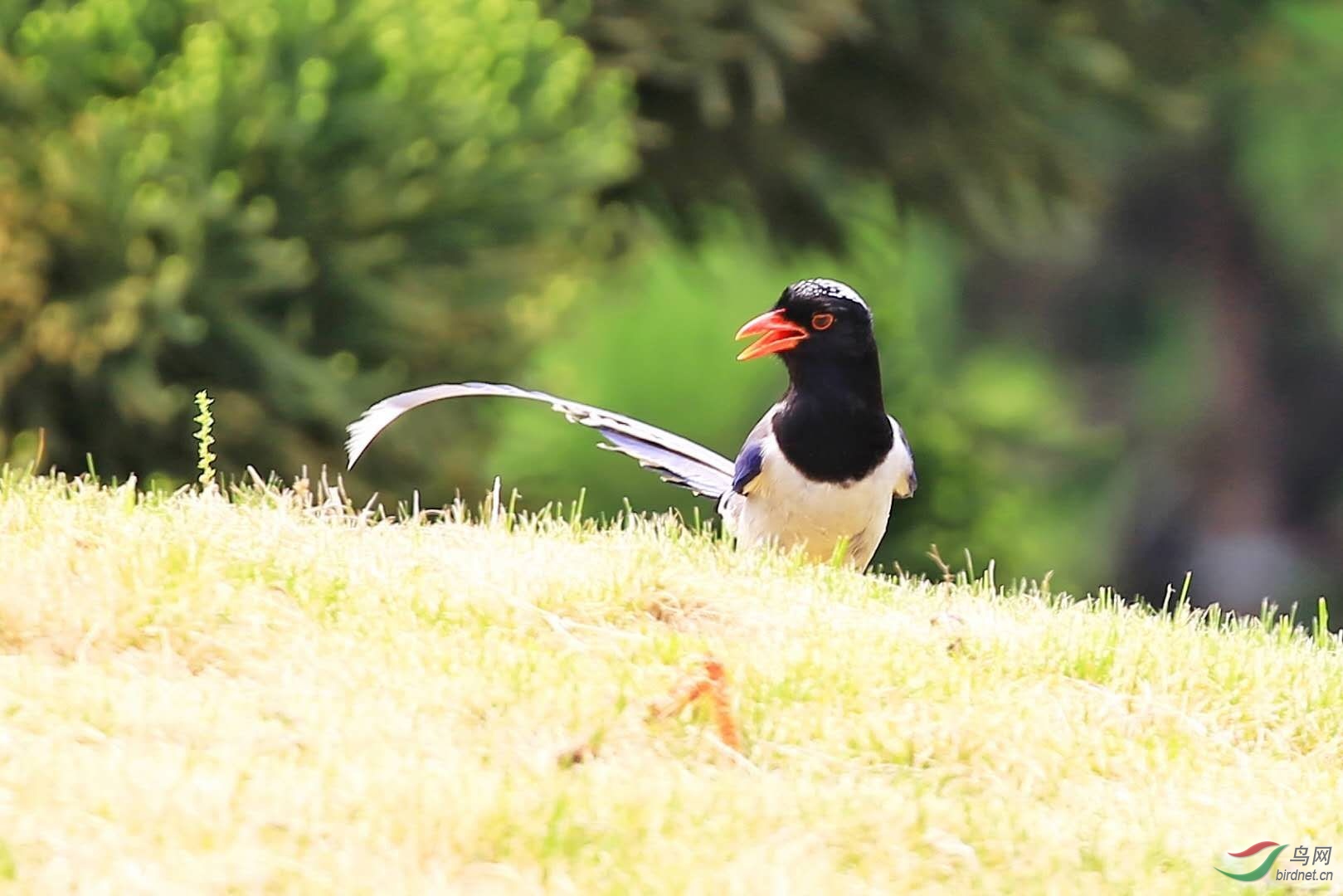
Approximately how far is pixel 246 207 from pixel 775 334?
3.26 meters

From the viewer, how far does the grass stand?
3.86 metres

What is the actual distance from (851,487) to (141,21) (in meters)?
4.35

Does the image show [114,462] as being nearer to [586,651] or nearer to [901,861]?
[586,651]

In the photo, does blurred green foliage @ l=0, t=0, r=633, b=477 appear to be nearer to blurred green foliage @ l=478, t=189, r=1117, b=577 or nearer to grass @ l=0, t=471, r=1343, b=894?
blurred green foliage @ l=478, t=189, r=1117, b=577

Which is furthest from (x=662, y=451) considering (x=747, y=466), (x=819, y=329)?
(x=819, y=329)

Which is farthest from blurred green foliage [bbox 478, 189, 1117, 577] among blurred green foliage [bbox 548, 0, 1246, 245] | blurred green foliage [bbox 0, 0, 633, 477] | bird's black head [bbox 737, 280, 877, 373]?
bird's black head [bbox 737, 280, 877, 373]

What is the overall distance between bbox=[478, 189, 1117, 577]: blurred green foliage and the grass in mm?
4959

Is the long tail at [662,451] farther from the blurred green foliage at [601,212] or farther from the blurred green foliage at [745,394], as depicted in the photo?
the blurred green foliage at [745,394]

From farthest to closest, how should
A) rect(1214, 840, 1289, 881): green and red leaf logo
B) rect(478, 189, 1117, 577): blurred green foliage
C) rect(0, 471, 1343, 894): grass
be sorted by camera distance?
rect(478, 189, 1117, 577): blurred green foliage < rect(1214, 840, 1289, 881): green and red leaf logo < rect(0, 471, 1343, 894): grass

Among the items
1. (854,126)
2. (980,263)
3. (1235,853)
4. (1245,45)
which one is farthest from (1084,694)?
(980,263)

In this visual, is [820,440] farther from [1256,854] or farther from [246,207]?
[246,207]

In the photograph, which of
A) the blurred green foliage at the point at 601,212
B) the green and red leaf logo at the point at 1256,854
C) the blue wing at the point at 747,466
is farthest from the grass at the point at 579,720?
the blurred green foliage at the point at 601,212

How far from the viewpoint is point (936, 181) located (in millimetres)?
15102

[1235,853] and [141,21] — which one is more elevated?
[141,21]
